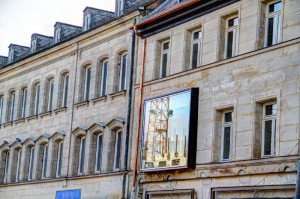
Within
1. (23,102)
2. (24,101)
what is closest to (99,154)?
(24,101)

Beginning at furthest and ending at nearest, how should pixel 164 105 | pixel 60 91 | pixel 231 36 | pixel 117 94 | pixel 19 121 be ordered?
1. pixel 19 121
2. pixel 60 91
3. pixel 117 94
4. pixel 164 105
5. pixel 231 36

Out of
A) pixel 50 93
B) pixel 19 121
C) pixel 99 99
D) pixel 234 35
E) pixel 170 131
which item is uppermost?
pixel 234 35

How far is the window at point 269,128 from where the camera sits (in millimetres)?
29062

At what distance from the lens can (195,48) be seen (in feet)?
113

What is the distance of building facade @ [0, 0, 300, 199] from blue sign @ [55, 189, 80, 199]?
0.18 feet

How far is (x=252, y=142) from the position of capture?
29.4 m

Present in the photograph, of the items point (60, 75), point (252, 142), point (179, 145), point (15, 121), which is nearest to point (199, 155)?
point (179, 145)

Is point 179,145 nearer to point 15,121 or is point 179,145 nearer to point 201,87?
point 201,87

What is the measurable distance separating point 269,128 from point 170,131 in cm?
574

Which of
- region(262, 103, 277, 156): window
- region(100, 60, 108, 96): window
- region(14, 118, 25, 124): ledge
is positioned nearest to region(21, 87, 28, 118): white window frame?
region(14, 118, 25, 124): ledge

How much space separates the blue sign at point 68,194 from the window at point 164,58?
8142 mm

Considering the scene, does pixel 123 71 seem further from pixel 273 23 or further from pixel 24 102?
pixel 24 102

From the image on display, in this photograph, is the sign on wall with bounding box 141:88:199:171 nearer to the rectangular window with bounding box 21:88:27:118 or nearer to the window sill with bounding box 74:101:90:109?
the window sill with bounding box 74:101:90:109

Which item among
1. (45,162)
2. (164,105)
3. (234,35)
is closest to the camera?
(234,35)
